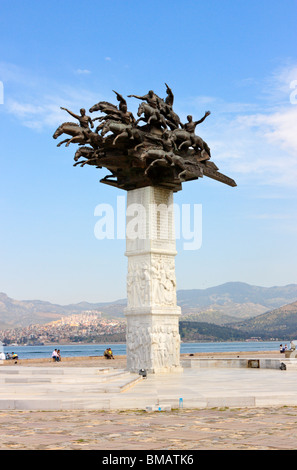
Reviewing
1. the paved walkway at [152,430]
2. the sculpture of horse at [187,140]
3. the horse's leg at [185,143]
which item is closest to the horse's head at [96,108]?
the sculpture of horse at [187,140]

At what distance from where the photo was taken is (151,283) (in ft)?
61.9

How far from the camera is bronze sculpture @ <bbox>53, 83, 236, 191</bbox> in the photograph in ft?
59.3

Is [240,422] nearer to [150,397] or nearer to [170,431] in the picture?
[170,431]

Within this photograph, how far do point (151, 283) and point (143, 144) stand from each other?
4.39 m

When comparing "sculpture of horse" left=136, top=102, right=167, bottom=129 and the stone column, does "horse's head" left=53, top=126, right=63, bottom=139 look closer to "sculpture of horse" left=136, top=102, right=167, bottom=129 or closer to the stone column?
"sculpture of horse" left=136, top=102, right=167, bottom=129

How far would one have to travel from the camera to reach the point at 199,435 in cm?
671

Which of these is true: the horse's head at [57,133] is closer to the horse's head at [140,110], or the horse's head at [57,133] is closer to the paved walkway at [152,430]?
the horse's head at [140,110]

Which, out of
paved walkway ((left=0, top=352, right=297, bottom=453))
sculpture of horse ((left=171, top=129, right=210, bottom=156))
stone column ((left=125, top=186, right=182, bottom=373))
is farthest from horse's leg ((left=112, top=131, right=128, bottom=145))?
paved walkway ((left=0, top=352, right=297, bottom=453))

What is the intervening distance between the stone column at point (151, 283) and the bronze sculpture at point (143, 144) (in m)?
0.69

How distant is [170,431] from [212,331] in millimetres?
191924

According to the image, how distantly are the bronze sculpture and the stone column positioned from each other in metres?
0.69

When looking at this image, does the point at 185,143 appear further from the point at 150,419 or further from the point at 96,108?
the point at 150,419
